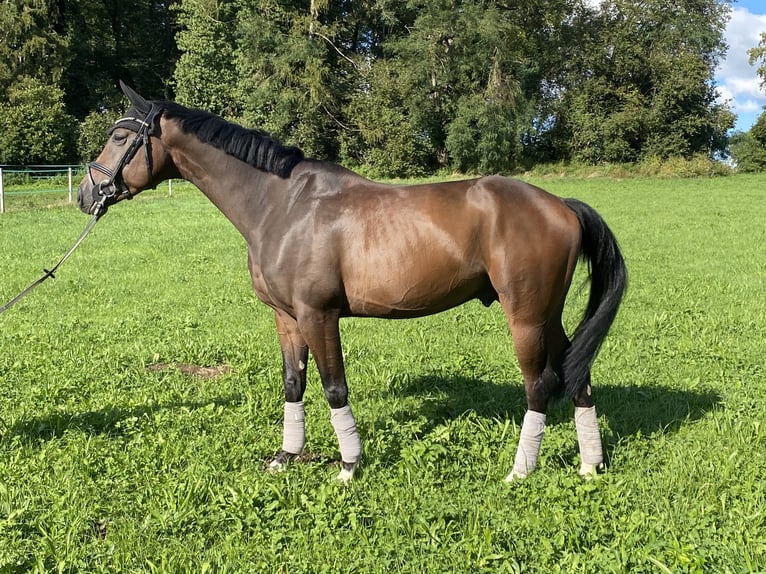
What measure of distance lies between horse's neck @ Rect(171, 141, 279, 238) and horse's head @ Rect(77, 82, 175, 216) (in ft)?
0.54

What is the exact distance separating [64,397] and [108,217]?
1410 centimetres

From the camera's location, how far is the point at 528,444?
367 cm

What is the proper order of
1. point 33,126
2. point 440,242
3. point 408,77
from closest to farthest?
point 440,242, point 33,126, point 408,77

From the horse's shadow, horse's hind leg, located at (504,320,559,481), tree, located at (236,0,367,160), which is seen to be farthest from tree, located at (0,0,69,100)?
horse's hind leg, located at (504,320,559,481)

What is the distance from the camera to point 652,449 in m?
3.98

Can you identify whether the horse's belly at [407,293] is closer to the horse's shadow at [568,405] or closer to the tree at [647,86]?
the horse's shadow at [568,405]

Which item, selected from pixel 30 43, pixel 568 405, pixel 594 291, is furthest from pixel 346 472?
pixel 30 43

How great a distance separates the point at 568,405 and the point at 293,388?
93.3 inches

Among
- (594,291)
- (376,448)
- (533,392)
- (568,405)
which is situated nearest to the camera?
(533,392)

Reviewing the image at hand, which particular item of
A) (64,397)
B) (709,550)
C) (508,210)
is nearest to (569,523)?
(709,550)

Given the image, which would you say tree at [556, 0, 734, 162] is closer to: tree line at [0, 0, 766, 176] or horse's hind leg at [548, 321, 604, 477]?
tree line at [0, 0, 766, 176]

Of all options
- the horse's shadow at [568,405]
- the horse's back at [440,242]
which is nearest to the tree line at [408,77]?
the horse's shadow at [568,405]

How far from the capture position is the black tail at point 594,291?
374 centimetres

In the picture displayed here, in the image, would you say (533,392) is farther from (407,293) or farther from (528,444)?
(407,293)
